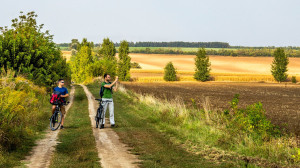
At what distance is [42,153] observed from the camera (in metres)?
11.6

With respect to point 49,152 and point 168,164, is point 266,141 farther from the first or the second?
point 49,152

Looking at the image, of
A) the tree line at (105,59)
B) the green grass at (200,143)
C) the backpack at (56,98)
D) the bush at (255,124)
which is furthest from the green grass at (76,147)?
the tree line at (105,59)

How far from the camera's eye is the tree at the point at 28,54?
2838 centimetres

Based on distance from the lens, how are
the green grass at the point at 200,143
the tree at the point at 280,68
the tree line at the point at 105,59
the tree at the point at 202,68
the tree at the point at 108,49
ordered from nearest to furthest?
the green grass at the point at 200,143, the tree line at the point at 105,59, the tree at the point at 108,49, the tree at the point at 280,68, the tree at the point at 202,68

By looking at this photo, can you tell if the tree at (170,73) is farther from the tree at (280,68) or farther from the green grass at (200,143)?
the green grass at (200,143)

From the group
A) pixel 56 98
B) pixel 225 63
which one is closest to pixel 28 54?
pixel 56 98

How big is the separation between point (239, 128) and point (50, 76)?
2075 cm

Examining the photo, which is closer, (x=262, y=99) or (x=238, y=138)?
(x=238, y=138)

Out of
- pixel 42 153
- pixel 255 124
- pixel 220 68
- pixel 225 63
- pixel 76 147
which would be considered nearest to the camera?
pixel 42 153

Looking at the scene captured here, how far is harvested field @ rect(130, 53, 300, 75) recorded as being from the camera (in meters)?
133

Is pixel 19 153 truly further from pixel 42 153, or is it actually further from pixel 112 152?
pixel 112 152

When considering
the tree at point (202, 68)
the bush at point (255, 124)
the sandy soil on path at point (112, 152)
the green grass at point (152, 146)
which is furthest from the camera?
the tree at point (202, 68)

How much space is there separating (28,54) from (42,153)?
63.9ft

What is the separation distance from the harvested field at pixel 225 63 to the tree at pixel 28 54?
103415mm
